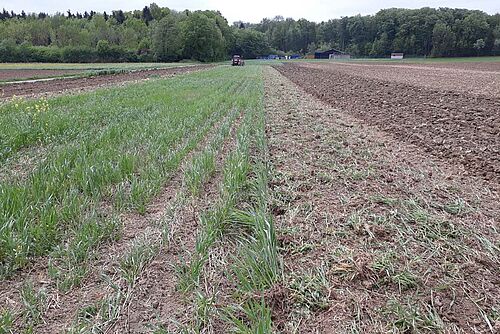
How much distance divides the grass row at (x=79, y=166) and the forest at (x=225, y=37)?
80.7 meters

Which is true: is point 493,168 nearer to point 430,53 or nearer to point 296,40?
point 430,53

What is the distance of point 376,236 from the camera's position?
3.32 m

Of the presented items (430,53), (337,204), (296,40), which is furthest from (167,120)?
(296,40)

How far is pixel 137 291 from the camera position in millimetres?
2561

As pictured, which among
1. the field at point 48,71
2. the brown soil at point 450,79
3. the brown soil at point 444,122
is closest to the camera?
the brown soil at point 444,122

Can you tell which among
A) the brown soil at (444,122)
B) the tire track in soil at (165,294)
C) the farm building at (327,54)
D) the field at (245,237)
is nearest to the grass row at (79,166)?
the field at (245,237)

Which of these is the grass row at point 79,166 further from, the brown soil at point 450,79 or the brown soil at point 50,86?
the brown soil at point 450,79

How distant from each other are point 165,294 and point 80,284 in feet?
2.22

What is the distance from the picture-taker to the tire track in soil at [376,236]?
92.0 inches

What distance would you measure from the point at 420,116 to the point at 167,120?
725 centimetres

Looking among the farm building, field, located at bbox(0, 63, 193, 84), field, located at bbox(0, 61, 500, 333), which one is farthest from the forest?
field, located at bbox(0, 61, 500, 333)

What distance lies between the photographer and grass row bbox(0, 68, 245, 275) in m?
3.17

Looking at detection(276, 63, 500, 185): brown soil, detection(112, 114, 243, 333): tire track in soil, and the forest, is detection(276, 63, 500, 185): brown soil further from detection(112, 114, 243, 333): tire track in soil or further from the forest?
the forest

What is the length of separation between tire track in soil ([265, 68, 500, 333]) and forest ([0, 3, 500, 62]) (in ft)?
283
